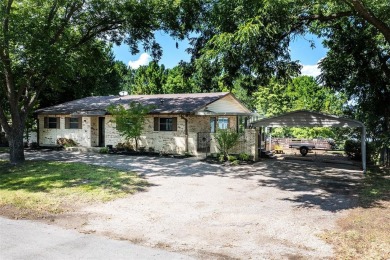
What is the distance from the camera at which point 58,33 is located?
16.7 m

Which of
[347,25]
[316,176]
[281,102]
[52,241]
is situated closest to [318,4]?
[347,25]

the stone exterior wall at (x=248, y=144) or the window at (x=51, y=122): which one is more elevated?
the window at (x=51, y=122)

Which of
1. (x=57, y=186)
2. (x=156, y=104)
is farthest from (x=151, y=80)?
(x=57, y=186)

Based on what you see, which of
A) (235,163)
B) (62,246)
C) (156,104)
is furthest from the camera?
(156,104)

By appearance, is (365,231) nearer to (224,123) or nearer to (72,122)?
(224,123)

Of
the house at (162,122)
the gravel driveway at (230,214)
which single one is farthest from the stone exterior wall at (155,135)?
the gravel driveway at (230,214)

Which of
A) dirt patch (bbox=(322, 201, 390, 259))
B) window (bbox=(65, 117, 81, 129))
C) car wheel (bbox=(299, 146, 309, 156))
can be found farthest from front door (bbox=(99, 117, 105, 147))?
dirt patch (bbox=(322, 201, 390, 259))

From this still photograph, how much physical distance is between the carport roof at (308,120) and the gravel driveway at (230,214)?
2680 mm

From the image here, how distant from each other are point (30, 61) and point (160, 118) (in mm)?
8879

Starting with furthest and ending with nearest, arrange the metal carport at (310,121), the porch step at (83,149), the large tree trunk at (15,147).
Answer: the porch step at (83,149), the large tree trunk at (15,147), the metal carport at (310,121)

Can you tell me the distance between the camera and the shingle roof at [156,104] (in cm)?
2130

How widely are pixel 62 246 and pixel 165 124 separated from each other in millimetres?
15695

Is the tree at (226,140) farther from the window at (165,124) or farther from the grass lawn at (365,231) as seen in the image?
the grass lawn at (365,231)

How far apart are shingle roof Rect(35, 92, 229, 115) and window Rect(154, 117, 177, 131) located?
2.11 feet
